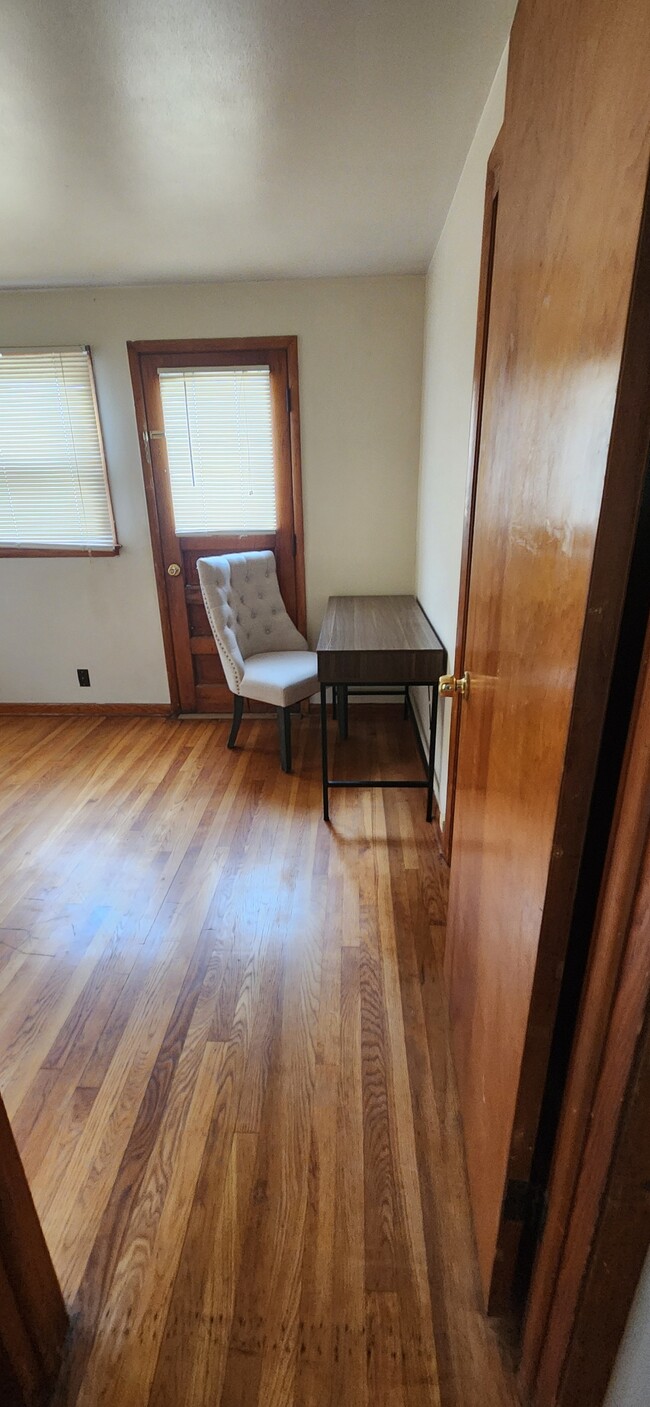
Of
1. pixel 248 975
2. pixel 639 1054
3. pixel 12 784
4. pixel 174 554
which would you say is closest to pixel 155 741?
pixel 12 784

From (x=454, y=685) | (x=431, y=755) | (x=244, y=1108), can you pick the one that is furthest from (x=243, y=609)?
(x=244, y=1108)

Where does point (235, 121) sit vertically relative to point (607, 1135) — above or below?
above

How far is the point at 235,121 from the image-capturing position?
5.18 ft

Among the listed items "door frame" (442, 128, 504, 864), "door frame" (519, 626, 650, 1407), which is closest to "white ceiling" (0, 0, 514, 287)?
"door frame" (442, 128, 504, 864)

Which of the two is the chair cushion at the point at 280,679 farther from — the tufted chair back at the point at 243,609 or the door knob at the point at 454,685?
the door knob at the point at 454,685

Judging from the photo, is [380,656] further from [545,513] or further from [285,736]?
[545,513]

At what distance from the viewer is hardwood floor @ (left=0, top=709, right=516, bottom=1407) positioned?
0.97m

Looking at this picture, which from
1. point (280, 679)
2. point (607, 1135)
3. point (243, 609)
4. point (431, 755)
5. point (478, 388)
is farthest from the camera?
point (243, 609)

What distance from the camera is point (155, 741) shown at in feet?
11.1

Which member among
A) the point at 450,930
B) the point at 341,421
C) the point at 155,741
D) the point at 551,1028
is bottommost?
the point at 155,741

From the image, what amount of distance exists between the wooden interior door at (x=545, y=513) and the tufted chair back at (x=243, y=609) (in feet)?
6.35

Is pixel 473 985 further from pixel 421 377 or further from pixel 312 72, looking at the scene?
pixel 421 377

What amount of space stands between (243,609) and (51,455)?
4.65 feet

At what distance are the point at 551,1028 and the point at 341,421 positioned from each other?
3079mm
